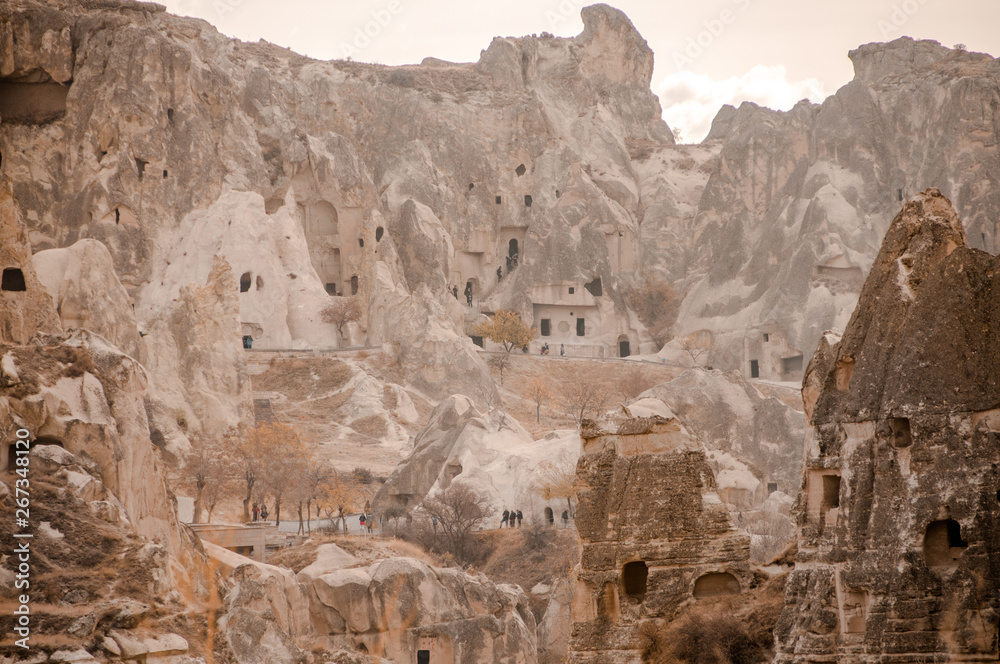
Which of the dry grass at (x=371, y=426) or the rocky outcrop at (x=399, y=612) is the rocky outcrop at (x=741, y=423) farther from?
the rocky outcrop at (x=399, y=612)

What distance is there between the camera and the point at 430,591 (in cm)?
3100

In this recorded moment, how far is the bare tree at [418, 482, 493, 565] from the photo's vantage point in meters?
42.3

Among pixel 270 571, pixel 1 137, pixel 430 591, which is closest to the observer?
pixel 270 571

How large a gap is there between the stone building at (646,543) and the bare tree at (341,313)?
1878 inches

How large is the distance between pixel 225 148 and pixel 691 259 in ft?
91.6

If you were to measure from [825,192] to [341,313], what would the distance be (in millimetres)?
24676

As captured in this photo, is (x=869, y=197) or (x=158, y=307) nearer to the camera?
(x=158, y=307)

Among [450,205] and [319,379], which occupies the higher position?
[450,205]

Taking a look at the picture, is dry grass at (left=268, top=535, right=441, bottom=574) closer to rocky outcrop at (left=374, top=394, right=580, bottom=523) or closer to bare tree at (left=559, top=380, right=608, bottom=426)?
rocky outcrop at (left=374, top=394, right=580, bottom=523)

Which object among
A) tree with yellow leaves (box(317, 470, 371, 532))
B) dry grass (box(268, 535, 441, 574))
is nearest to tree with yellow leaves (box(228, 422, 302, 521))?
tree with yellow leaves (box(317, 470, 371, 532))

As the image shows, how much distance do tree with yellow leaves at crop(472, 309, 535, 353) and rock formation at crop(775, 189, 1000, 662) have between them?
56.7 metres

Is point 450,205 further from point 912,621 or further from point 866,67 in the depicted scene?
point 912,621

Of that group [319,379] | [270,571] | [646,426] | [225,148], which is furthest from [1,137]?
[646,426]

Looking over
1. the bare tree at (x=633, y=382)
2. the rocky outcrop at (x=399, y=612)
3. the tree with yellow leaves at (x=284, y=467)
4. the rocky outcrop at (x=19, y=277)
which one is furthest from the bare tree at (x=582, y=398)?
the rocky outcrop at (x=19, y=277)
